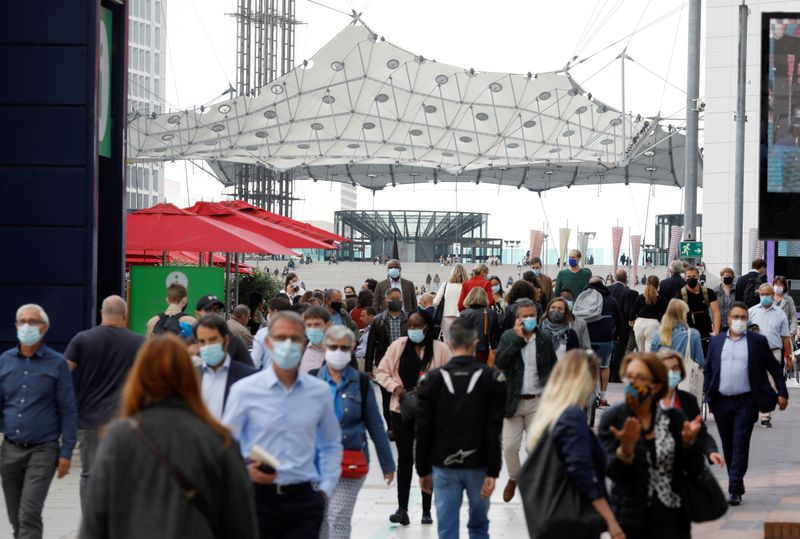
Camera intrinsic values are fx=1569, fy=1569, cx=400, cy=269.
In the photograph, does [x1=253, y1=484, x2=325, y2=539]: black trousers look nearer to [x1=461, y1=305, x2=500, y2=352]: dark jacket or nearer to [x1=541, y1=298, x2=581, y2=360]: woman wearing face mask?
[x1=541, y1=298, x2=581, y2=360]: woman wearing face mask

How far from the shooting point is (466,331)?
905 cm

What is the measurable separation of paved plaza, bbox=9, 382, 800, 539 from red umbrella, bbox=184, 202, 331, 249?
7.92 metres

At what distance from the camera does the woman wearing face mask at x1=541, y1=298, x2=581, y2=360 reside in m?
13.8

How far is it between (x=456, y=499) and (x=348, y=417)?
2.57 feet

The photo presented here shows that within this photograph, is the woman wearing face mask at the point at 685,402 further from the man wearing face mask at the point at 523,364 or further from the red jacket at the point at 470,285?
the red jacket at the point at 470,285

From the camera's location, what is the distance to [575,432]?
6734 mm

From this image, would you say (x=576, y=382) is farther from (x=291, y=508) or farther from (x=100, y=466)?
(x=100, y=466)

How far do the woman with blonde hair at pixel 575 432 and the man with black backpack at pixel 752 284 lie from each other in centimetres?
1543

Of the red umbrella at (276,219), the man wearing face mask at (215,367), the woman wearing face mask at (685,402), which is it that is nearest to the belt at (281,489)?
the man wearing face mask at (215,367)

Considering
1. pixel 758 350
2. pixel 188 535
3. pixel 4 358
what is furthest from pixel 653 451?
pixel 758 350

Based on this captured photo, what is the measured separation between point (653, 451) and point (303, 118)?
200ft

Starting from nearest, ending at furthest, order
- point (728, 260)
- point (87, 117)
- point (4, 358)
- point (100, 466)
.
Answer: point (100, 466) < point (4, 358) < point (87, 117) < point (728, 260)

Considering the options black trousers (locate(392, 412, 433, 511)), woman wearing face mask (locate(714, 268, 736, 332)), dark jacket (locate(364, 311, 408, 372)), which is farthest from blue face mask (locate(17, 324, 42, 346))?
woman wearing face mask (locate(714, 268, 736, 332))

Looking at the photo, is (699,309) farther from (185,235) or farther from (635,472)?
(635,472)
